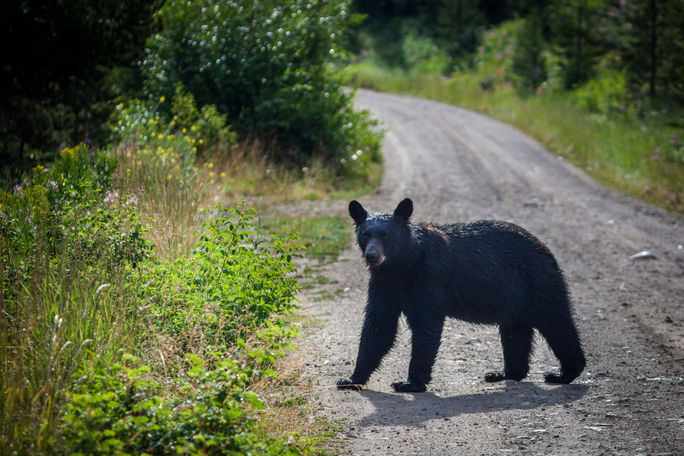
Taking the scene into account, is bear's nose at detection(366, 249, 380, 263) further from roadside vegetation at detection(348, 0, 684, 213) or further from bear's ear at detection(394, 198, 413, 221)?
roadside vegetation at detection(348, 0, 684, 213)

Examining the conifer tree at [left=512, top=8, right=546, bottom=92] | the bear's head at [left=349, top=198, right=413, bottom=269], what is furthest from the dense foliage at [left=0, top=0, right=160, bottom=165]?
the conifer tree at [left=512, top=8, right=546, bottom=92]

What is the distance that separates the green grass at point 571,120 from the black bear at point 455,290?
10.7 meters

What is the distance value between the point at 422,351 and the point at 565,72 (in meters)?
26.9

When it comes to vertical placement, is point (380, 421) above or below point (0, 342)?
below

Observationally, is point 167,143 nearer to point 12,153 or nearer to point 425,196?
point 12,153

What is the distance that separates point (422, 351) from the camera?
662cm

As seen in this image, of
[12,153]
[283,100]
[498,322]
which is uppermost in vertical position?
Answer: [283,100]

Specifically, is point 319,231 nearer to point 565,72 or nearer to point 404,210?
point 404,210

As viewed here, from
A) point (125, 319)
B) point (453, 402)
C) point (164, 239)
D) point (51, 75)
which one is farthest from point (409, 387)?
point (51, 75)

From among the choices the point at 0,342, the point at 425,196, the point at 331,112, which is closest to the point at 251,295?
the point at 0,342

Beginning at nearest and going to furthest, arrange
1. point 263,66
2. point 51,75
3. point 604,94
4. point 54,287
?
point 54,287 → point 51,75 → point 263,66 → point 604,94

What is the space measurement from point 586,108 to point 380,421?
81.1 ft

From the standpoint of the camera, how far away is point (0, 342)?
17.2ft

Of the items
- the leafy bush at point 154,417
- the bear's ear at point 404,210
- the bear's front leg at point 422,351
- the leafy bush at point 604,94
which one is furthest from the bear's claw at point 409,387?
the leafy bush at point 604,94
